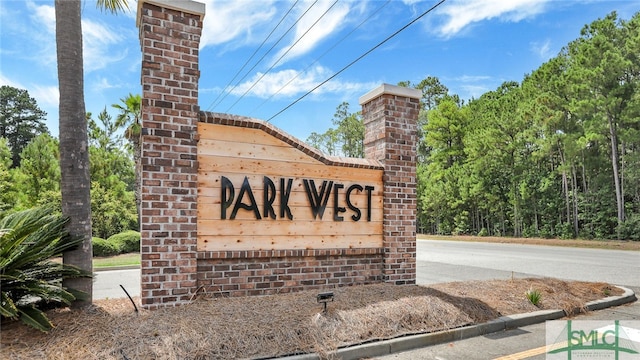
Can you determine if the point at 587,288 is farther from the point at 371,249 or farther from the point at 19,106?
the point at 19,106

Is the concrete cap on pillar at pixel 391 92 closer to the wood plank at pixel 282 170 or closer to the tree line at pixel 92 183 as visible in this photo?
the wood plank at pixel 282 170

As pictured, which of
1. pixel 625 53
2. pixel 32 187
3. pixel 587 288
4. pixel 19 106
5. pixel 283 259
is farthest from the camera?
pixel 19 106

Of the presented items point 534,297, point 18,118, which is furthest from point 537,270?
point 18,118

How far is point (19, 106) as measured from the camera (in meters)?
47.0

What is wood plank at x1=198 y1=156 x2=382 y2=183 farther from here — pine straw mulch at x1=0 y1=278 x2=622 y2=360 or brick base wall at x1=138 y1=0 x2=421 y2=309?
pine straw mulch at x1=0 y1=278 x2=622 y2=360

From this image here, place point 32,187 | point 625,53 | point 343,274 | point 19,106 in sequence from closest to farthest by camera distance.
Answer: point 343,274 < point 32,187 < point 625,53 < point 19,106

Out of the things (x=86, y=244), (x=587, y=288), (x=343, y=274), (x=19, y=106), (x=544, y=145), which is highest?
(x=19, y=106)

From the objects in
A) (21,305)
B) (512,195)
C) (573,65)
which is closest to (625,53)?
(573,65)

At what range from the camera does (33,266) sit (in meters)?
4.16

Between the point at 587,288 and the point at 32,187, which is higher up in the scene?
the point at 32,187

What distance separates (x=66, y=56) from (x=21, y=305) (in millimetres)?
2793

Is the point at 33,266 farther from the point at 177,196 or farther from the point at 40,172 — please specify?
the point at 40,172

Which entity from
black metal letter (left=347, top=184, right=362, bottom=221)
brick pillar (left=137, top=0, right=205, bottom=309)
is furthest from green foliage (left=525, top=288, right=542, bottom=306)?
brick pillar (left=137, top=0, right=205, bottom=309)
